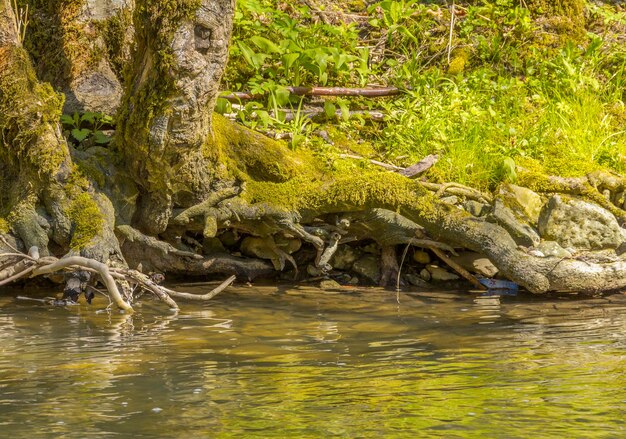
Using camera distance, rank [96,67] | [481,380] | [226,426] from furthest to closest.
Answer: [96,67] → [481,380] → [226,426]

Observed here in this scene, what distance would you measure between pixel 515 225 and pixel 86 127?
11.7 feet

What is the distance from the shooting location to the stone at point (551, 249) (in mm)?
7691

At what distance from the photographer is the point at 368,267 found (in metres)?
8.38

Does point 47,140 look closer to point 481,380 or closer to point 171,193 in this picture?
point 171,193

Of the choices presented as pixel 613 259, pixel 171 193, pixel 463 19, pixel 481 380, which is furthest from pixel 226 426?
pixel 463 19

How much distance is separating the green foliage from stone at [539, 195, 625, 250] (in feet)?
11.7

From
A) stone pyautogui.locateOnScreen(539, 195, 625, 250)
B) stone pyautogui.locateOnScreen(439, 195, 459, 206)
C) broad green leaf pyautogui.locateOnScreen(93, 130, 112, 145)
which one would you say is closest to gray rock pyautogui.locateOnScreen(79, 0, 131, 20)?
broad green leaf pyautogui.locateOnScreen(93, 130, 112, 145)

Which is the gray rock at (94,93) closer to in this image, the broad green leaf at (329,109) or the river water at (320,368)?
the river water at (320,368)

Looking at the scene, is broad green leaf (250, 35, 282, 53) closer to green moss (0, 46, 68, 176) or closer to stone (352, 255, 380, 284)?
stone (352, 255, 380, 284)

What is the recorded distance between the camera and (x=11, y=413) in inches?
175

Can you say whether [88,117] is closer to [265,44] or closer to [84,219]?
[84,219]

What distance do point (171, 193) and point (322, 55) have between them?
7.34 ft

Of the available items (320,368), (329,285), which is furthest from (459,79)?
(320,368)

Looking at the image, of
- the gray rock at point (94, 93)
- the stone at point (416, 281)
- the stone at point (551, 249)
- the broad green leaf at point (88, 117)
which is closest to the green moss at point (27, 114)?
the broad green leaf at point (88, 117)
